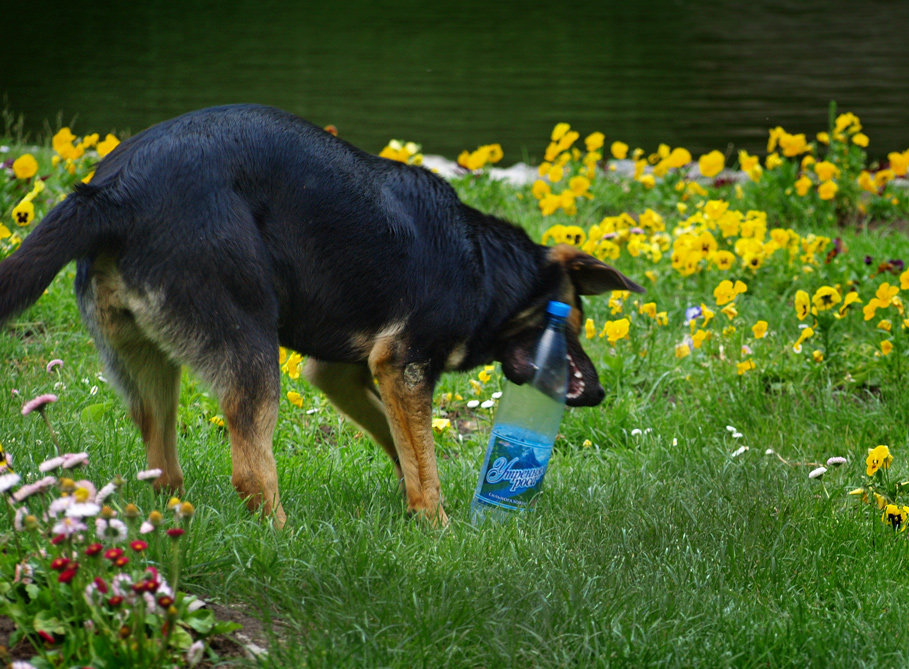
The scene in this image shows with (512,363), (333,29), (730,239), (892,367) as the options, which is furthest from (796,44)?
(512,363)

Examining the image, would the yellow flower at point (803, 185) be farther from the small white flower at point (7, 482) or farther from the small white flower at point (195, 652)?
the small white flower at point (7, 482)

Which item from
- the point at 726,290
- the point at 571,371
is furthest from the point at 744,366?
the point at 571,371

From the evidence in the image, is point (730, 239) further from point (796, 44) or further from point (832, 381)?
point (796, 44)

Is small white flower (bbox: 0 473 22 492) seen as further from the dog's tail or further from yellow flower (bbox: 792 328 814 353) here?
yellow flower (bbox: 792 328 814 353)

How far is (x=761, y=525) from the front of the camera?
12.6 ft

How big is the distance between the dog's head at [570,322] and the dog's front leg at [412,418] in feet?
1.56

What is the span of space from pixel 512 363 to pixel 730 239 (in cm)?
339

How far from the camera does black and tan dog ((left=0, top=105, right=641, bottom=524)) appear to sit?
10.9 feet

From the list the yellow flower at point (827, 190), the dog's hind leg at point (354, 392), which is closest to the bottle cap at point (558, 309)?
the dog's hind leg at point (354, 392)

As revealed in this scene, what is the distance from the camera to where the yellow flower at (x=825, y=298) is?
16.4ft

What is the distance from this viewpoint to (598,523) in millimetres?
3859

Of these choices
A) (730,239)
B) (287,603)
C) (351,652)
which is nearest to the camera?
(351,652)

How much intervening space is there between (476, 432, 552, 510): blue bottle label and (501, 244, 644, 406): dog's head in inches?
11.9

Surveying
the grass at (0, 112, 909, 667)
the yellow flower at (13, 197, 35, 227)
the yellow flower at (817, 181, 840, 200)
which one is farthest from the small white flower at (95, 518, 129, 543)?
the yellow flower at (817, 181, 840, 200)
